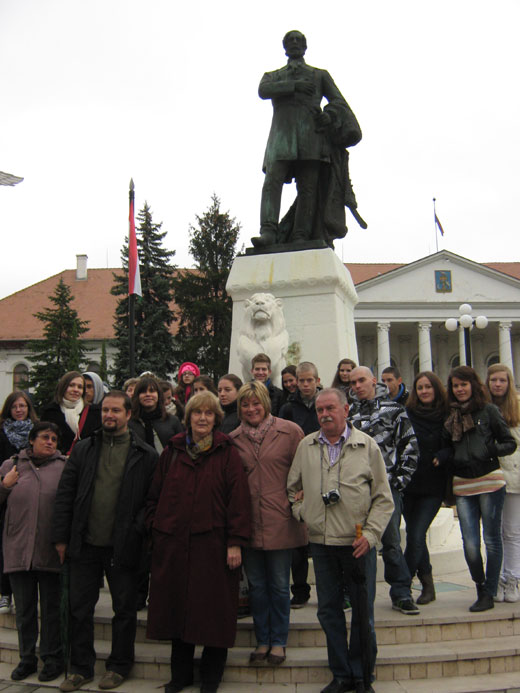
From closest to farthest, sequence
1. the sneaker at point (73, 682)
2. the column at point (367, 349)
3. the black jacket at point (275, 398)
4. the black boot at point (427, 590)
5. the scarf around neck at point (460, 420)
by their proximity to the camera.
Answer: the sneaker at point (73, 682)
the scarf around neck at point (460, 420)
the black boot at point (427, 590)
the black jacket at point (275, 398)
the column at point (367, 349)

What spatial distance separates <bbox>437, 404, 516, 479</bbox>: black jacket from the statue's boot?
3916 millimetres

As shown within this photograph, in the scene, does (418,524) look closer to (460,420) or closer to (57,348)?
(460,420)

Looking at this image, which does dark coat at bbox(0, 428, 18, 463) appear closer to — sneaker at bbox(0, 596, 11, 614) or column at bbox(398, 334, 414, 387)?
sneaker at bbox(0, 596, 11, 614)

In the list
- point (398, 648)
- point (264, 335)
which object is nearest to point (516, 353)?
point (264, 335)

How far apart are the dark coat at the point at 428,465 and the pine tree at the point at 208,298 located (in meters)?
27.3

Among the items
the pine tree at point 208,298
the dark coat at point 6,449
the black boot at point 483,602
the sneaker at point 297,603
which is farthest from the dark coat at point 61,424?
the pine tree at point 208,298

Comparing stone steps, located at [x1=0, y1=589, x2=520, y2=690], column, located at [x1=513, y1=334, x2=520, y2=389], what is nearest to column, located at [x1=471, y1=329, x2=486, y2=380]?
column, located at [x1=513, y1=334, x2=520, y2=389]

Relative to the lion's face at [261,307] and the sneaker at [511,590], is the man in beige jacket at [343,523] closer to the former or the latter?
the sneaker at [511,590]

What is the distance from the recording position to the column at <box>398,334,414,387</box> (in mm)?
50906

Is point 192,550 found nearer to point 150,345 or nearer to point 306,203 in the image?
point 306,203

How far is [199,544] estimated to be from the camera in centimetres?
368

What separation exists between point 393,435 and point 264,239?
404 centimetres

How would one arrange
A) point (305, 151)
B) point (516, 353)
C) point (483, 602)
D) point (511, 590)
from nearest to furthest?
point (483, 602) < point (511, 590) < point (305, 151) < point (516, 353)

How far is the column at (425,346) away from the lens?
48125mm
